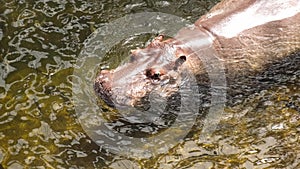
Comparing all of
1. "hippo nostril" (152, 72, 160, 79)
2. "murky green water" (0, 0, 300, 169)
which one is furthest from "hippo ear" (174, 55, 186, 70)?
"murky green water" (0, 0, 300, 169)

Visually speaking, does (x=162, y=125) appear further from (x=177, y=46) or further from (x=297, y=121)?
(x=297, y=121)

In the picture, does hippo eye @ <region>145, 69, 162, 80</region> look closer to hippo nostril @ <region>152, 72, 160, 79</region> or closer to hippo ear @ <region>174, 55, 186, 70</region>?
hippo nostril @ <region>152, 72, 160, 79</region>

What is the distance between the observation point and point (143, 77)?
5816mm

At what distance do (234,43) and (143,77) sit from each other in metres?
1.11

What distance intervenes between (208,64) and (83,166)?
1727 mm

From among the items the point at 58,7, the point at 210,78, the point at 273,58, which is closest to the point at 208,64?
the point at 210,78

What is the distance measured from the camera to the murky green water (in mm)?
5625

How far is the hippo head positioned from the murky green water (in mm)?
500

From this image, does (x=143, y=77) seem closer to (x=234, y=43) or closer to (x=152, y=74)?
(x=152, y=74)

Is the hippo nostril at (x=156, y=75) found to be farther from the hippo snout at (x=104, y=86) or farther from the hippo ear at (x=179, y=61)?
the hippo snout at (x=104, y=86)

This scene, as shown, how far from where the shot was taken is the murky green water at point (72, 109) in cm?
562

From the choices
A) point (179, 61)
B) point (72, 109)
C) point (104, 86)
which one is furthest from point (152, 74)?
point (72, 109)

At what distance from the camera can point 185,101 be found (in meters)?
6.10

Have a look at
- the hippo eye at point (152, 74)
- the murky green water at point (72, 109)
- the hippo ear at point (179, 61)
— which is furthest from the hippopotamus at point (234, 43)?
the murky green water at point (72, 109)
